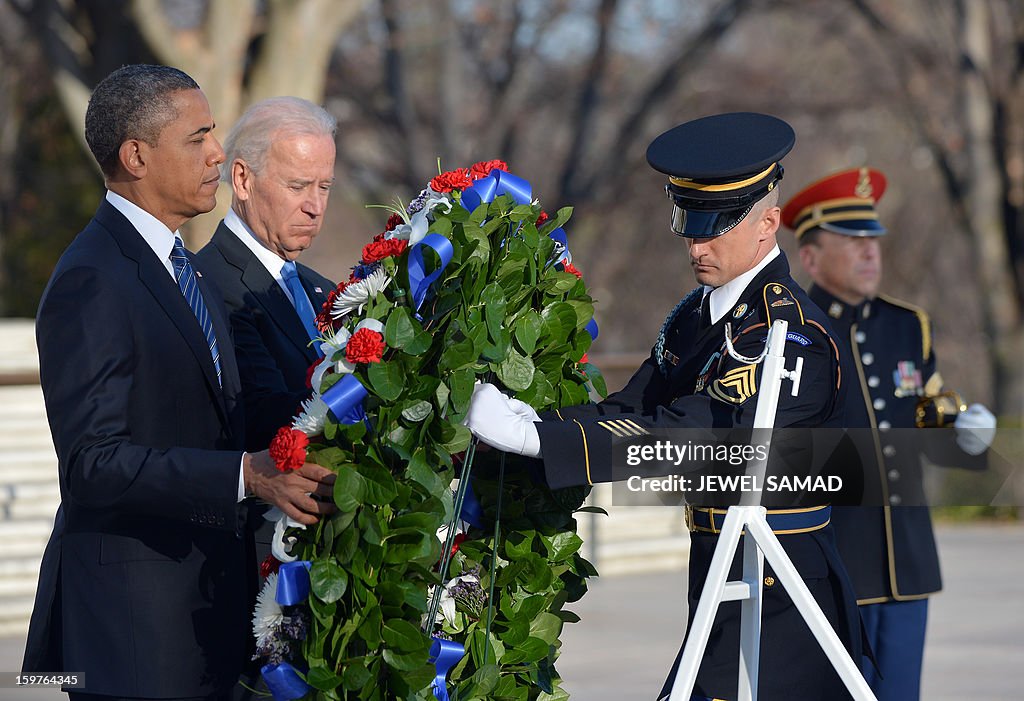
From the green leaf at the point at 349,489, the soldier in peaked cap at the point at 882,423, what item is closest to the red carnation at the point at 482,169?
the green leaf at the point at 349,489

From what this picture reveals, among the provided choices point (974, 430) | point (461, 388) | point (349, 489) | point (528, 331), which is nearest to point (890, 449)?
point (974, 430)

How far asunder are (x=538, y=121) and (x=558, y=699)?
16.2 meters

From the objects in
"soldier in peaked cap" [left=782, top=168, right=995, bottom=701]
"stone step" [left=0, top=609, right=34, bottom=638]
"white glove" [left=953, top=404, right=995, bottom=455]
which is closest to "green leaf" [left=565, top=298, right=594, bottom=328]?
"soldier in peaked cap" [left=782, top=168, right=995, bottom=701]

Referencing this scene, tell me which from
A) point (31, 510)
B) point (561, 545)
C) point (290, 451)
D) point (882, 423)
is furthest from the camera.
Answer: point (31, 510)

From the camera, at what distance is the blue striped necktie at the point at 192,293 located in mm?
3146

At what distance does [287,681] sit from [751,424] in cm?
113

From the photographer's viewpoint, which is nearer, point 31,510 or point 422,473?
point 422,473

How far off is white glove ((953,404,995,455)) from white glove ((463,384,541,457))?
226 cm

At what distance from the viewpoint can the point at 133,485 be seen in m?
2.83

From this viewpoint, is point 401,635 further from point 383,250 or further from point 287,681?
point 383,250

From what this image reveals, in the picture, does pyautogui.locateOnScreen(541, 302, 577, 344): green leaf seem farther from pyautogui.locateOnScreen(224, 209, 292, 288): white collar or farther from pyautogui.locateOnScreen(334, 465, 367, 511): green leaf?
pyautogui.locateOnScreen(224, 209, 292, 288): white collar

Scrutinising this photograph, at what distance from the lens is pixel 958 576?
10.1m

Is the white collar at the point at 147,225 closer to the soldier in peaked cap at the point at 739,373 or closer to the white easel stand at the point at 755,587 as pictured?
the soldier in peaked cap at the point at 739,373

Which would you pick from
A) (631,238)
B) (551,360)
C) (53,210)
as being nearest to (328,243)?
(631,238)
